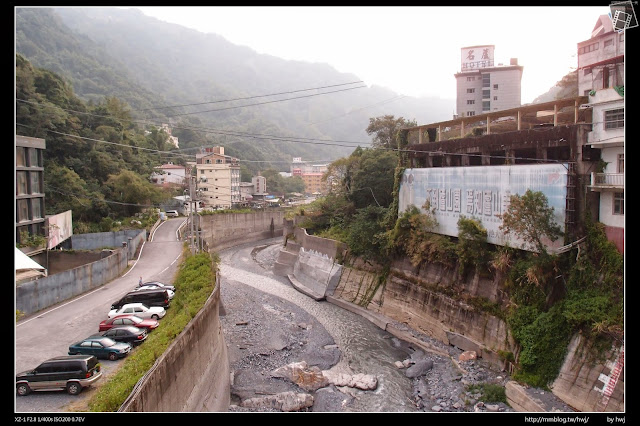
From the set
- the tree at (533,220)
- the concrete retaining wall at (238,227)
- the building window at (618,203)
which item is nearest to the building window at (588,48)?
the tree at (533,220)

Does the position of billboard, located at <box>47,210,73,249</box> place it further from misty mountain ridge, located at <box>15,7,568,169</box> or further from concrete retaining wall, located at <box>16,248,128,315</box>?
misty mountain ridge, located at <box>15,7,568,169</box>

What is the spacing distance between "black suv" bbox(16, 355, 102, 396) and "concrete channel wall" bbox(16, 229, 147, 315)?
25.7ft

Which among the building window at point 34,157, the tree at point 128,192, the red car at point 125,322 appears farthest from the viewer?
the tree at point 128,192

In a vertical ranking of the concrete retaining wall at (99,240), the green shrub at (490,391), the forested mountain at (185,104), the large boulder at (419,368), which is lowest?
the large boulder at (419,368)

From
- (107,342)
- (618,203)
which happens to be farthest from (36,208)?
(618,203)

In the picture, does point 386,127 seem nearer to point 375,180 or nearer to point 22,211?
point 375,180

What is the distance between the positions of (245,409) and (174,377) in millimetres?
5334

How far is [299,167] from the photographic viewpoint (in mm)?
118250

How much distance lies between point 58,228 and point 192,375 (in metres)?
24.2

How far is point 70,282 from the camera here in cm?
2286

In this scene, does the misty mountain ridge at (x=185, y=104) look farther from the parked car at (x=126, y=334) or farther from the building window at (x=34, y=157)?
the parked car at (x=126, y=334)

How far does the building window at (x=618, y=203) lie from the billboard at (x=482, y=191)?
1.80 metres

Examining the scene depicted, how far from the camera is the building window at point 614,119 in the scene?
1683cm
